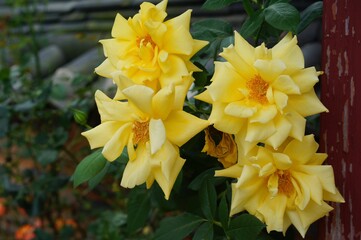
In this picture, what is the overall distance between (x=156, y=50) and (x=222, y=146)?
0.18 m

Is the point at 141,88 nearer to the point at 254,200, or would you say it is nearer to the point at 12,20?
the point at 254,200

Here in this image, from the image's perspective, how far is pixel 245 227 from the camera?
1001mm

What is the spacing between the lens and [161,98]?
0.89 m

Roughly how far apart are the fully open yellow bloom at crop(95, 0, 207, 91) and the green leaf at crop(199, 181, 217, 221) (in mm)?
237

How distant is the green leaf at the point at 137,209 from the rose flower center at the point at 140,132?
0.42 m

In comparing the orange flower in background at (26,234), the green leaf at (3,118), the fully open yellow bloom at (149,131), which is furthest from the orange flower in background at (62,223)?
the fully open yellow bloom at (149,131)

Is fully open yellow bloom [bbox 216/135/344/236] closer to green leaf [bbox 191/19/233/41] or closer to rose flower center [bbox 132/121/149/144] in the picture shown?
rose flower center [bbox 132/121/149/144]

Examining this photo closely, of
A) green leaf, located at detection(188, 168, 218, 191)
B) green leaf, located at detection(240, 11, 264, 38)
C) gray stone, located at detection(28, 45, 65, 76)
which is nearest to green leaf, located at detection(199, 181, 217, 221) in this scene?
green leaf, located at detection(188, 168, 218, 191)

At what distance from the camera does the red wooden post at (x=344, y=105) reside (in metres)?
0.96

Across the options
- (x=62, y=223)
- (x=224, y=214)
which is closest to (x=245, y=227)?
(x=224, y=214)

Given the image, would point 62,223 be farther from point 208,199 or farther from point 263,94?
point 263,94

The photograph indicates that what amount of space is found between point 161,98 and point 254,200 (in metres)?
0.20

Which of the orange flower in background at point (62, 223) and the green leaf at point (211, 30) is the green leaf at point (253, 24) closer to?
the green leaf at point (211, 30)

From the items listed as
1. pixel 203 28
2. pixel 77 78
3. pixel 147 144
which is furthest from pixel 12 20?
pixel 147 144
